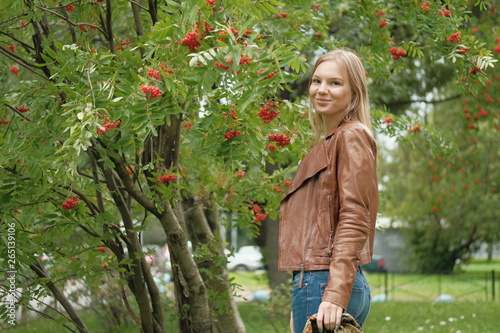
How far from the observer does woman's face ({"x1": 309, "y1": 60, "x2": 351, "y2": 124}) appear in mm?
2690

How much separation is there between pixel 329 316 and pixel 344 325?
8 centimetres

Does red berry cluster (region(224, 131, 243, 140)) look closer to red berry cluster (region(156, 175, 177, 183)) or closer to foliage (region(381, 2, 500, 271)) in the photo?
red berry cluster (region(156, 175, 177, 183))

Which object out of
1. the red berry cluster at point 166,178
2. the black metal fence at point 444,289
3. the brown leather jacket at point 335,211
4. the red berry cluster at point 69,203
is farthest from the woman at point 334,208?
the black metal fence at point 444,289

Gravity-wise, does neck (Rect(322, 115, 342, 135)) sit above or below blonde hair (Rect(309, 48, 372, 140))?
below

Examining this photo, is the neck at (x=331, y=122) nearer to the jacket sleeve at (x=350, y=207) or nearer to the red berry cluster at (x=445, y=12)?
the jacket sleeve at (x=350, y=207)

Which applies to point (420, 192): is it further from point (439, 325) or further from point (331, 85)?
point (331, 85)

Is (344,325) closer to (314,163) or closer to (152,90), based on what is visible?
(314,163)

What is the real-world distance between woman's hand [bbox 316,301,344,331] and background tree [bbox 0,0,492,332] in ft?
2.96

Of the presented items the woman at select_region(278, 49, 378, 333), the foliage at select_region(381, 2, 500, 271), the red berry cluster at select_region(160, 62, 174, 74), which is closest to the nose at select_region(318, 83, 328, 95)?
the woman at select_region(278, 49, 378, 333)

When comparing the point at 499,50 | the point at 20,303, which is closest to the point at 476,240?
the point at 499,50

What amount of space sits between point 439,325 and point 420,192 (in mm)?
13774

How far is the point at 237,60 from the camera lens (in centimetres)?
254

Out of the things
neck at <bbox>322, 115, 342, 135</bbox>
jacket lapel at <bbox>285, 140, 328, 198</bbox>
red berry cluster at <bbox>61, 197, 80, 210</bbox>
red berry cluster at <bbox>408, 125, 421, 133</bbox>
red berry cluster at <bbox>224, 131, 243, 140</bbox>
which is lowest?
red berry cluster at <bbox>61, 197, 80, 210</bbox>

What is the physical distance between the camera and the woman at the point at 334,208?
2412mm
